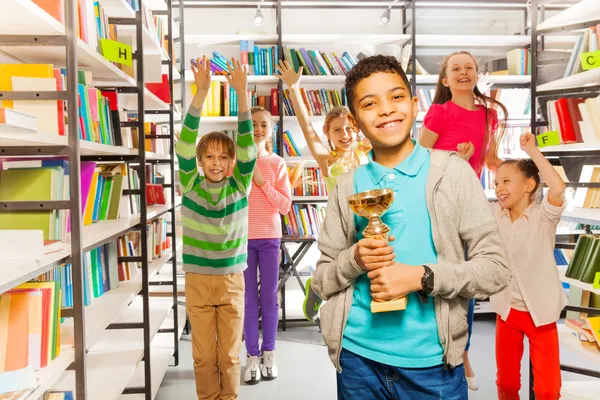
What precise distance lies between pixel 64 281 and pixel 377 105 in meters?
1.27

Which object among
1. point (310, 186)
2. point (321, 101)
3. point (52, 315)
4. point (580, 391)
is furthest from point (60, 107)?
point (321, 101)

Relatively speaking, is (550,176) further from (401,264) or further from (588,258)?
(401,264)

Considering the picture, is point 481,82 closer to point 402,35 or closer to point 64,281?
point 402,35

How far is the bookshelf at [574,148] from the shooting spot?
7.46 feet

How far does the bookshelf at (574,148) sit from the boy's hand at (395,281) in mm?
1214

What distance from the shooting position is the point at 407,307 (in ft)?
4.27

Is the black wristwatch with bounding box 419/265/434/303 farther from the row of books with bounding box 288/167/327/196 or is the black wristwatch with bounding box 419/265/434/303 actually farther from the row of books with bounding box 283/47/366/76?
the row of books with bounding box 283/47/366/76

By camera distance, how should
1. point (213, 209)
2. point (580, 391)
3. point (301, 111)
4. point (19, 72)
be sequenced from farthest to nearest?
point (301, 111) < point (213, 209) < point (580, 391) < point (19, 72)

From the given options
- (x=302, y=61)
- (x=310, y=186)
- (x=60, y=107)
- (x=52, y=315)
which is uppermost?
(x=302, y=61)

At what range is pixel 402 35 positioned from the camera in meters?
4.83

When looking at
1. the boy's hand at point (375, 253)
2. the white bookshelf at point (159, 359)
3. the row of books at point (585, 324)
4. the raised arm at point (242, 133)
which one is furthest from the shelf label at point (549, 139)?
the white bookshelf at point (159, 359)

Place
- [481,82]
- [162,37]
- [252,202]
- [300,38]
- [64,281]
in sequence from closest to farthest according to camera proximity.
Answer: [64,281], [252,202], [162,37], [481,82], [300,38]

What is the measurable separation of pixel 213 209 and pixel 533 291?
1447 mm

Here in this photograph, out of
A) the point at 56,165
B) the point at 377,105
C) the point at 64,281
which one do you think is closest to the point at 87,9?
the point at 56,165
